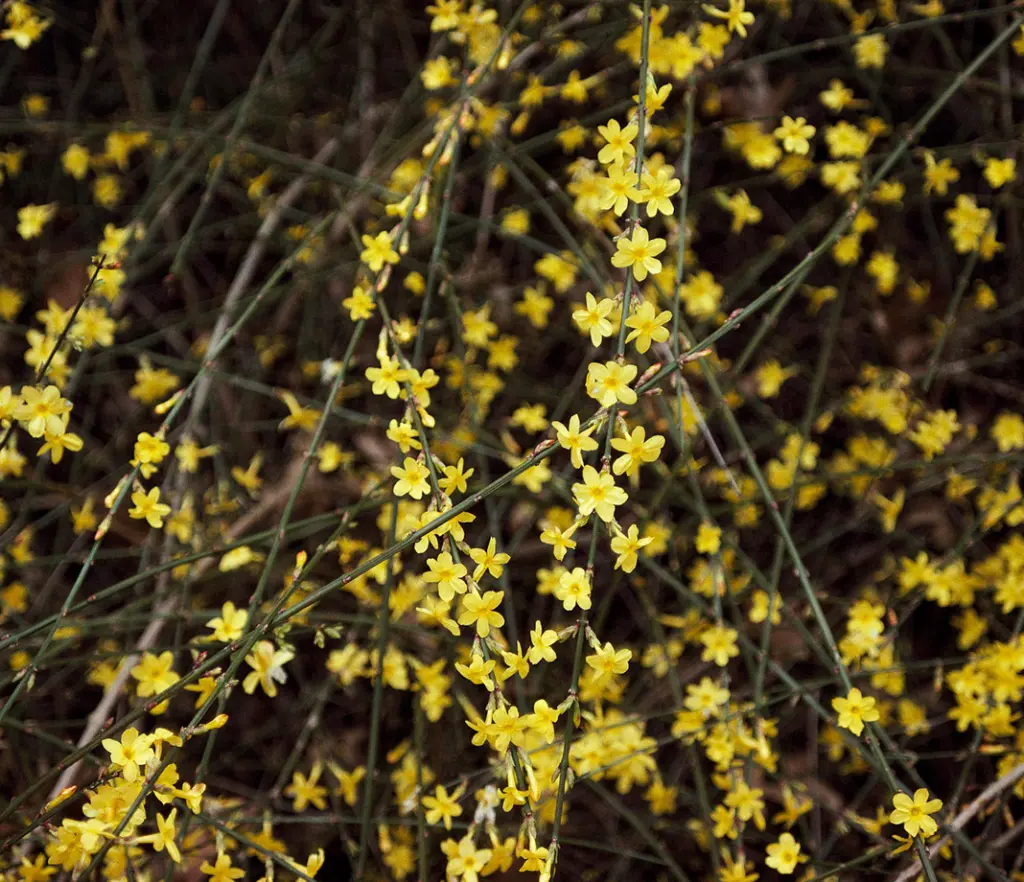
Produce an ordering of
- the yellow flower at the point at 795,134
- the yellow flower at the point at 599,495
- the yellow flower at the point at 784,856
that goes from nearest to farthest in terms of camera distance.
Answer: the yellow flower at the point at 599,495 < the yellow flower at the point at 784,856 < the yellow flower at the point at 795,134

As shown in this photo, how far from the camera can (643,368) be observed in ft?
6.40

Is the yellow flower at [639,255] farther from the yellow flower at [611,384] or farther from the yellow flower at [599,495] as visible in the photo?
the yellow flower at [599,495]

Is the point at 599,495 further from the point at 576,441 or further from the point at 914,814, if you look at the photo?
the point at 914,814

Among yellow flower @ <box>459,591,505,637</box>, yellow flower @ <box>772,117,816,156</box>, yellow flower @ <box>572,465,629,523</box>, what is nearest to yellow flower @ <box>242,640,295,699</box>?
yellow flower @ <box>459,591,505,637</box>

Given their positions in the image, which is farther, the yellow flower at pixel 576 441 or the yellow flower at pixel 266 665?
the yellow flower at pixel 266 665

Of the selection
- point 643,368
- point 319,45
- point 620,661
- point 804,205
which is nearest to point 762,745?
point 620,661

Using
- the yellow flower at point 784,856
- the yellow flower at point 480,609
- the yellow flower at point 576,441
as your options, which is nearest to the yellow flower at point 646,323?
the yellow flower at point 576,441

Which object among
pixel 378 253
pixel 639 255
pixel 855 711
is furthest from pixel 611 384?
pixel 855 711

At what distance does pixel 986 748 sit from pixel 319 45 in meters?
2.59

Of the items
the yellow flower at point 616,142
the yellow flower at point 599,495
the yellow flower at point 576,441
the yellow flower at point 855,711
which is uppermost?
the yellow flower at point 616,142

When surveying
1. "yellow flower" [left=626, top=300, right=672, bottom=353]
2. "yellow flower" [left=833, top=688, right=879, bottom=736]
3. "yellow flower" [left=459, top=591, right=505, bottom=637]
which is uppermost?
"yellow flower" [left=626, top=300, right=672, bottom=353]

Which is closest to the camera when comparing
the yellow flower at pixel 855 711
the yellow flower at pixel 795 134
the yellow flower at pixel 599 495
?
the yellow flower at pixel 599 495

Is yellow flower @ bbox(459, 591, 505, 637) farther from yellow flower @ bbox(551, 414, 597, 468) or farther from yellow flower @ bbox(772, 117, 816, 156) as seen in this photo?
yellow flower @ bbox(772, 117, 816, 156)

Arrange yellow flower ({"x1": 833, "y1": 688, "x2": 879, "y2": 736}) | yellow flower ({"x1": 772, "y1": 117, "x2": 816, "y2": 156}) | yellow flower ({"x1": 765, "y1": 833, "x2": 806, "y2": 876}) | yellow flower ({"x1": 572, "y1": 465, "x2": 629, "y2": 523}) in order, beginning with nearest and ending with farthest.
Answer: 1. yellow flower ({"x1": 572, "y1": 465, "x2": 629, "y2": 523})
2. yellow flower ({"x1": 833, "y1": 688, "x2": 879, "y2": 736})
3. yellow flower ({"x1": 765, "y1": 833, "x2": 806, "y2": 876})
4. yellow flower ({"x1": 772, "y1": 117, "x2": 816, "y2": 156})
